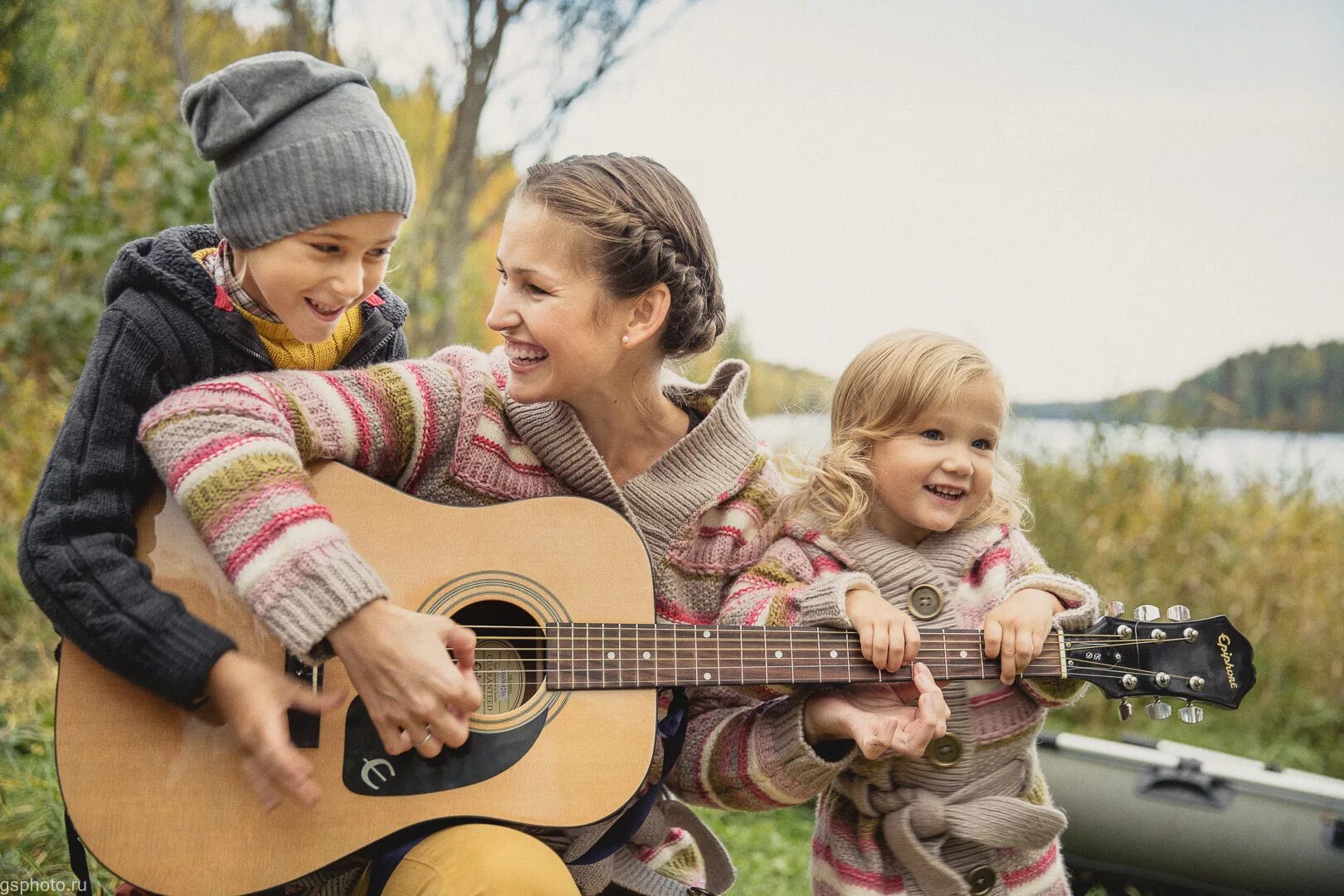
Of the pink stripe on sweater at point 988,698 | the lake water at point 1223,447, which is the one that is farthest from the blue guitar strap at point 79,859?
the lake water at point 1223,447

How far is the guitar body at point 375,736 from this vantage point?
172cm

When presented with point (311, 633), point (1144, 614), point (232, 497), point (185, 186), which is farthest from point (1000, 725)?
point (185, 186)

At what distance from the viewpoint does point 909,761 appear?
2.21 metres

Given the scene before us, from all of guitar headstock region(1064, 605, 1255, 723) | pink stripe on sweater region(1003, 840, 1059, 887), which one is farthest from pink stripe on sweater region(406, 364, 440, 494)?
pink stripe on sweater region(1003, 840, 1059, 887)

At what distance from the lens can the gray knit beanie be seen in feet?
6.19

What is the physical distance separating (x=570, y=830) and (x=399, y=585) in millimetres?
522

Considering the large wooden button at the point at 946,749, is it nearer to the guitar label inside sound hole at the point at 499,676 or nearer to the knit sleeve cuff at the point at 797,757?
A: the knit sleeve cuff at the point at 797,757

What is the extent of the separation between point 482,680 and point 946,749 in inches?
35.7

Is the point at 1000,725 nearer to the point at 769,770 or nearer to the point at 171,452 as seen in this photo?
the point at 769,770

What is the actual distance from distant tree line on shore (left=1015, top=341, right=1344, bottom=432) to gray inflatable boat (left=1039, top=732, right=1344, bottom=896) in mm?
2494

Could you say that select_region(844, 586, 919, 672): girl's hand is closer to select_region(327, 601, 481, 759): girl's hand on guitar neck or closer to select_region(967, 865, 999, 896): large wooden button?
select_region(967, 865, 999, 896): large wooden button

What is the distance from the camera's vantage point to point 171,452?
1.77 metres

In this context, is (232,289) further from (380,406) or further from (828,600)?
(828,600)

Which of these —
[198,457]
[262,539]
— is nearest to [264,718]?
[262,539]
